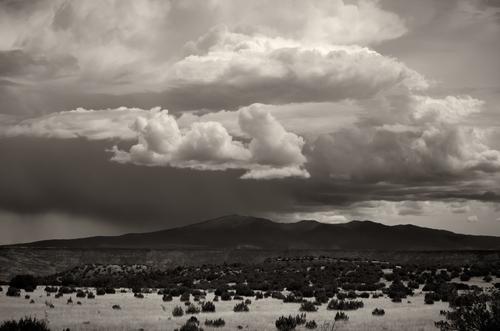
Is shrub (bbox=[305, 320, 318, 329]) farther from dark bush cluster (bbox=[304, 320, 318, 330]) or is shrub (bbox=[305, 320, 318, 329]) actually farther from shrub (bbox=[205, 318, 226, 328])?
shrub (bbox=[205, 318, 226, 328])

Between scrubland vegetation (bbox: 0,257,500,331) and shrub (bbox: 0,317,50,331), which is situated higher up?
shrub (bbox: 0,317,50,331)

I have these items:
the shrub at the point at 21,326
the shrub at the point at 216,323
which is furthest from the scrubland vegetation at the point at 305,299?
the shrub at the point at 21,326

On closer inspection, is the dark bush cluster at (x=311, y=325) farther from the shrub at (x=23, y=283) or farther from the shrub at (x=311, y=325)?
the shrub at (x=23, y=283)

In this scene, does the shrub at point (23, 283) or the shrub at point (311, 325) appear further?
the shrub at point (23, 283)

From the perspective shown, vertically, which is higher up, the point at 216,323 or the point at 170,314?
the point at 216,323

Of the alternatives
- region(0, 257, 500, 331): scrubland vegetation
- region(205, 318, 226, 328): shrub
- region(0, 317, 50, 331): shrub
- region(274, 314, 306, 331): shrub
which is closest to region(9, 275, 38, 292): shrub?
region(0, 257, 500, 331): scrubland vegetation

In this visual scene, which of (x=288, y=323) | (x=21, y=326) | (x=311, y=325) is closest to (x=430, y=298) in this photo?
(x=311, y=325)

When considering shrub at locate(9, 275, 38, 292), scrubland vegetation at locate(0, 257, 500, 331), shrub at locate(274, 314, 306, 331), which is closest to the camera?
shrub at locate(274, 314, 306, 331)

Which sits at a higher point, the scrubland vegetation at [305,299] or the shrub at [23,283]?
the shrub at [23,283]

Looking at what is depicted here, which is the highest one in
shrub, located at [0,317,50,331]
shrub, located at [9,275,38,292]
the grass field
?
shrub, located at [0,317,50,331]

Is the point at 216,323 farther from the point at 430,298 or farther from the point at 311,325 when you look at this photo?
the point at 430,298
